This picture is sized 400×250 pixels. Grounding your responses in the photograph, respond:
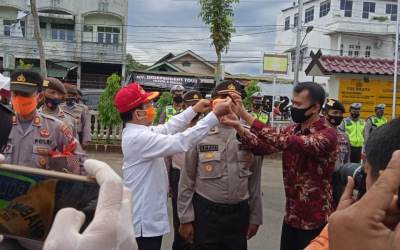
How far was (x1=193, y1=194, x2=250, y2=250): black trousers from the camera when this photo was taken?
11.8 feet

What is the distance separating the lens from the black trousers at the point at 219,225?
3.59 m

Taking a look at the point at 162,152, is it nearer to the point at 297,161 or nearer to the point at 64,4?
the point at 297,161

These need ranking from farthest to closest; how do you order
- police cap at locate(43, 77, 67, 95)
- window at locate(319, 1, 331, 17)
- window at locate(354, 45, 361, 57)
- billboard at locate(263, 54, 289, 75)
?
1. window at locate(319, 1, 331, 17)
2. window at locate(354, 45, 361, 57)
3. billboard at locate(263, 54, 289, 75)
4. police cap at locate(43, 77, 67, 95)

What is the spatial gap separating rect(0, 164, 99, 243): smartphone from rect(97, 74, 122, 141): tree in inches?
459

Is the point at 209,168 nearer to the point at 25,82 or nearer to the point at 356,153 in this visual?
the point at 25,82

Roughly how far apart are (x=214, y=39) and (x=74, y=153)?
15912mm

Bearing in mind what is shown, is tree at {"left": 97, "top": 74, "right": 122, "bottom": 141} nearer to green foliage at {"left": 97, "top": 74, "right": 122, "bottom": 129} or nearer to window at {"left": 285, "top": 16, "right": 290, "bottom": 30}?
green foliage at {"left": 97, "top": 74, "right": 122, "bottom": 129}

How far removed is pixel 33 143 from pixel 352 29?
47.1 metres

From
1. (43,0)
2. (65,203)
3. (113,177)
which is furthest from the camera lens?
(43,0)

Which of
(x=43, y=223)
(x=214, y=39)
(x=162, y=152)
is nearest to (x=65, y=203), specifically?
(x=43, y=223)

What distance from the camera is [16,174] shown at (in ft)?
5.90

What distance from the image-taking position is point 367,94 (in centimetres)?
1273

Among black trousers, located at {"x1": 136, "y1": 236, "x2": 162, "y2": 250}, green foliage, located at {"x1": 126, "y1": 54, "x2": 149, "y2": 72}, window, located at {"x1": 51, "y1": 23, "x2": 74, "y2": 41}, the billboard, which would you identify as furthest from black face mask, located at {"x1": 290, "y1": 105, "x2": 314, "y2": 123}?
window, located at {"x1": 51, "y1": 23, "x2": 74, "y2": 41}

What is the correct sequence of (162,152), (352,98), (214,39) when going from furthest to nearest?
1. (214,39)
2. (352,98)
3. (162,152)
